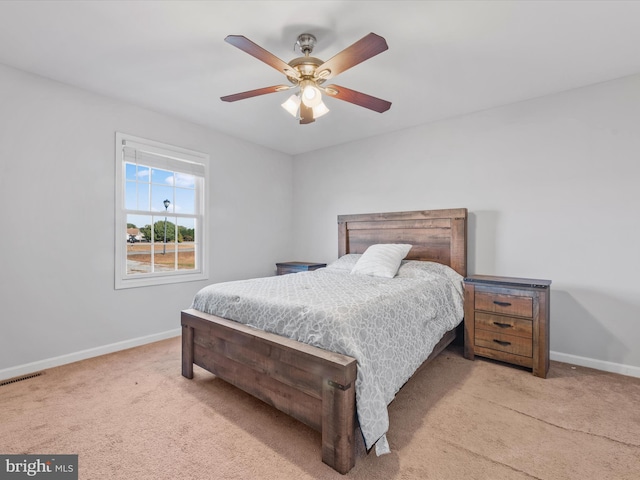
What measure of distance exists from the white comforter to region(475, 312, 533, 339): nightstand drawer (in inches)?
6.9

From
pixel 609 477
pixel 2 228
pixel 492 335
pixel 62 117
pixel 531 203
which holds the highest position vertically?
pixel 62 117

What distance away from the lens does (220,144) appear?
12.9ft

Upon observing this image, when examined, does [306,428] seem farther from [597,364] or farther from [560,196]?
[560,196]

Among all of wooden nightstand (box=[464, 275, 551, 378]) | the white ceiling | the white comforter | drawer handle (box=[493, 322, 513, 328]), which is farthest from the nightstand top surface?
the white ceiling

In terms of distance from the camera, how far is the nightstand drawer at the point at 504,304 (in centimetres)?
254

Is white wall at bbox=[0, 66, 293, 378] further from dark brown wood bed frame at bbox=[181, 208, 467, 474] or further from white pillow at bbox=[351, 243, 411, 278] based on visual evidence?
white pillow at bbox=[351, 243, 411, 278]

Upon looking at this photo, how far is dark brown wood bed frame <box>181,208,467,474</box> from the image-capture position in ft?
4.82

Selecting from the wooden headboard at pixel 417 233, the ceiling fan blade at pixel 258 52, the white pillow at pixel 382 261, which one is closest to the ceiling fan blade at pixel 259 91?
the ceiling fan blade at pixel 258 52

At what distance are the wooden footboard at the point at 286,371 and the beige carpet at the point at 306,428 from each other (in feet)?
0.52

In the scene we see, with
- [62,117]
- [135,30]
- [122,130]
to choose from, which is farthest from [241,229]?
[135,30]

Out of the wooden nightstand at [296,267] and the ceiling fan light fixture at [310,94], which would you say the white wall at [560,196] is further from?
the ceiling fan light fixture at [310,94]

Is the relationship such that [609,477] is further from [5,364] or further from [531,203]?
[5,364]

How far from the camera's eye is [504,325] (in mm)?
2658

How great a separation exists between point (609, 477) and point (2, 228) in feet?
13.8
